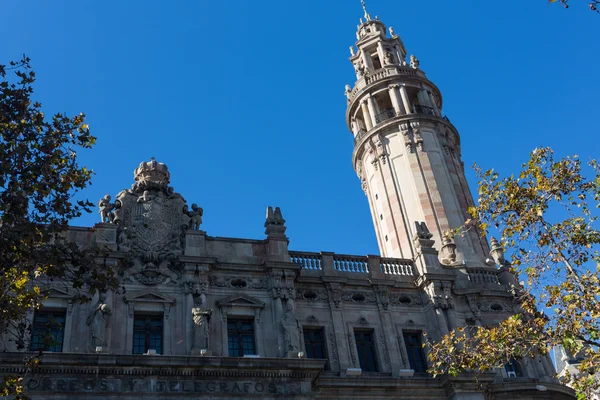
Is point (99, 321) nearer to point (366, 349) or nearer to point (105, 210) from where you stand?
point (105, 210)

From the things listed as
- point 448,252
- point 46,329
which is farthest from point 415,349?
point 46,329

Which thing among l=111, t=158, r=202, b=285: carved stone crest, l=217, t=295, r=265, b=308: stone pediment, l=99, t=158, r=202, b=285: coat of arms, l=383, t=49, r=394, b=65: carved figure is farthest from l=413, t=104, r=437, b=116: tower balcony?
l=217, t=295, r=265, b=308: stone pediment

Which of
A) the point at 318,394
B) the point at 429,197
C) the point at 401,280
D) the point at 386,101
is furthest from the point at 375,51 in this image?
the point at 318,394

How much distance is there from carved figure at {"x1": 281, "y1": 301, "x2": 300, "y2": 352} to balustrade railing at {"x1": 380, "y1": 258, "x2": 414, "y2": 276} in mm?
6009

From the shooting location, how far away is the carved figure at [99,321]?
2339 centimetres

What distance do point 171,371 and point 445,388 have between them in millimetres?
11287

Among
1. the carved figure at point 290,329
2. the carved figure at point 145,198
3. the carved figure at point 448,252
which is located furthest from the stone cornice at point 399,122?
the carved figure at point 145,198

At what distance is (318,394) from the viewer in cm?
2484

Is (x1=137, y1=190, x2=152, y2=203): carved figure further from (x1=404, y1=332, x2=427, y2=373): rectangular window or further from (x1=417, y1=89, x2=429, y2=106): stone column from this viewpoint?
(x1=417, y1=89, x2=429, y2=106): stone column

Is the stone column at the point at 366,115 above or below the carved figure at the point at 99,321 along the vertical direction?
above

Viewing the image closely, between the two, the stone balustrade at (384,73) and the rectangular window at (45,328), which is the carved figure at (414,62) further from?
the rectangular window at (45,328)

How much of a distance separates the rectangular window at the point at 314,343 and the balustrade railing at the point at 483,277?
8.68m

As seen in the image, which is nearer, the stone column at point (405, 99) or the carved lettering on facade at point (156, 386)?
the carved lettering on facade at point (156, 386)

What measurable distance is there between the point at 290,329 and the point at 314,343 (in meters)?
2.04
